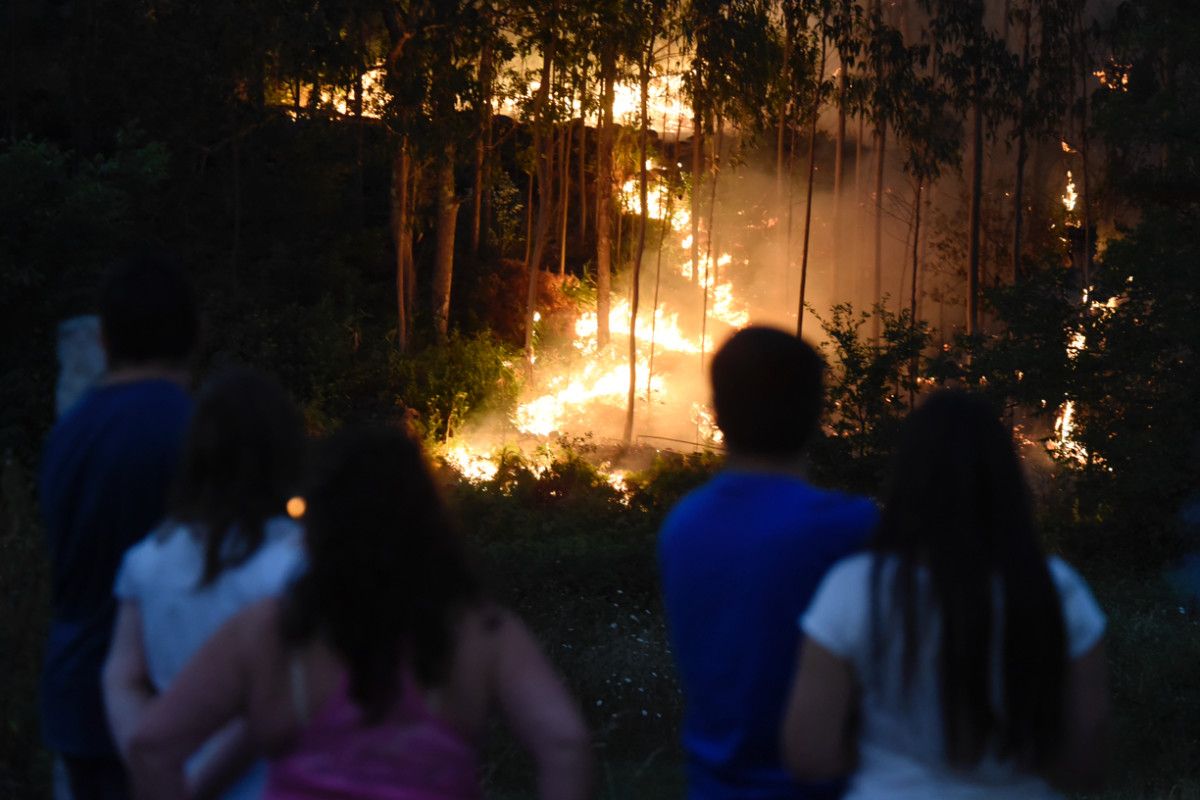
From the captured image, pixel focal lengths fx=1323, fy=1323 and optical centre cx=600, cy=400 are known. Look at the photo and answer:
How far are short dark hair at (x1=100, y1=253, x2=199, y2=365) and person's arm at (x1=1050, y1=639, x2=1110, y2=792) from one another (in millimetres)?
1919

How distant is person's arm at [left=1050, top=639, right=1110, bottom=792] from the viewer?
6.89ft

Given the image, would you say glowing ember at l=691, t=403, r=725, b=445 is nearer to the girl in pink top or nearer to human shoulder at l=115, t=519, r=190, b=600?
human shoulder at l=115, t=519, r=190, b=600

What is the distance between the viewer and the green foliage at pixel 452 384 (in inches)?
1166

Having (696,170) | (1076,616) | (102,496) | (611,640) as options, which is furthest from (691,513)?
(696,170)

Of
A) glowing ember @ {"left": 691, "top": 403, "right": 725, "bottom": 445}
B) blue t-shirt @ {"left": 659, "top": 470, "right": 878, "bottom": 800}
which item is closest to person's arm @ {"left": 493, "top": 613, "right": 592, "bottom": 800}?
blue t-shirt @ {"left": 659, "top": 470, "right": 878, "bottom": 800}

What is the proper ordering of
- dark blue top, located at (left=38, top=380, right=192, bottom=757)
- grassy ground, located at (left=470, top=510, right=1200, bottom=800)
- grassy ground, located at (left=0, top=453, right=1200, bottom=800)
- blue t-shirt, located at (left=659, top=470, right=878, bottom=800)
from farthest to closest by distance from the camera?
grassy ground, located at (left=470, top=510, right=1200, bottom=800) < grassy ground, located at (left=0, top=453, right=1200, bottom=800) < dark blue top, located at (left=38, top=380, right=192, bottom=757) < blue t-shirt, located at (left=659, top=470, right=878, bottom=800)

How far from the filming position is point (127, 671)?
8.11 ft

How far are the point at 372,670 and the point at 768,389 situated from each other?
2.83 ft

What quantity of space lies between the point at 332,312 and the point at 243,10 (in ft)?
22.0

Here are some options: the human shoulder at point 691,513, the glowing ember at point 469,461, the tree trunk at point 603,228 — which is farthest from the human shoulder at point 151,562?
the tree trunk at point 603,228

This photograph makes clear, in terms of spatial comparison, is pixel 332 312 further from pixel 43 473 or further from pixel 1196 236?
pixel 43 473

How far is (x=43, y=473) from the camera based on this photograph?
283 cm

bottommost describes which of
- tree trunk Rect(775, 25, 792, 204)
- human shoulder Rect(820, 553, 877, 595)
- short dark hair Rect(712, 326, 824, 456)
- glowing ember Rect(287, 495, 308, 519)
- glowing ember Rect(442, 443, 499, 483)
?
glowing ember Rect(442, 443, 499, 483)

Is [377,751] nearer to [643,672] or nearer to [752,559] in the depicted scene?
[752,559]
